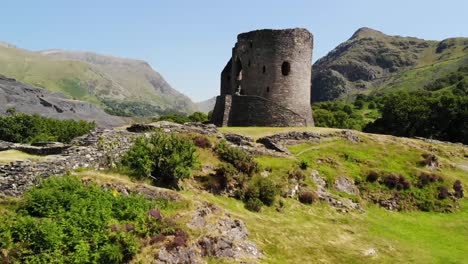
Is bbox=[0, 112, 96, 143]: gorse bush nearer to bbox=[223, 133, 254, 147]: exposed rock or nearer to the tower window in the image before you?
the tower window

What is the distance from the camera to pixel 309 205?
90.9 feet

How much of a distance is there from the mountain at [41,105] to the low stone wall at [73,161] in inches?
3891

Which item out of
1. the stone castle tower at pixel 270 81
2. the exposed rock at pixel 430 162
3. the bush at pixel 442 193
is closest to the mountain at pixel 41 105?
the stone castle tower at pixel 270 81

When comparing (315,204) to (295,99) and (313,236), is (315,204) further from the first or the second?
(295,99)

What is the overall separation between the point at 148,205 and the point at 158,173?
4715 mm

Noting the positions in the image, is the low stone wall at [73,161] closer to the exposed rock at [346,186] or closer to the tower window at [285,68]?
the exposed rock at [346,186]

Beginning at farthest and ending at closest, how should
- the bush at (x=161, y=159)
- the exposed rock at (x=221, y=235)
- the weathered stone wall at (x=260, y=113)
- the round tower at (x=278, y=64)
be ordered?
the round tower at (x=278, y=64) < the weathered stone wall at (x=260, y=113) < the bush at (x=161, y=159) < the exposed rock at (x=221, y=235)

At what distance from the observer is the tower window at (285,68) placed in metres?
→ 45.6

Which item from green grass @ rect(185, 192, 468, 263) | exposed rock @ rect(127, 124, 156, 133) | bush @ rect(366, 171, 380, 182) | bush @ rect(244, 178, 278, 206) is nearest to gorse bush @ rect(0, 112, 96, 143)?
exposed rock @ rect(127, 124, 156, 133)

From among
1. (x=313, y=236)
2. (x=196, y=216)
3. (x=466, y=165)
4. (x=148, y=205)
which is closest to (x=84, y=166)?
(x=148, y=205)

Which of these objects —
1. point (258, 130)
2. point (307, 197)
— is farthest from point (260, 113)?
point (307, 197)

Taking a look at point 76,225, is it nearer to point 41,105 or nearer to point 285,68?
point 285,68

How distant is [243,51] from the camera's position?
4684 centimetres

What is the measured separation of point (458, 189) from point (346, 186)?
965 centimetres
